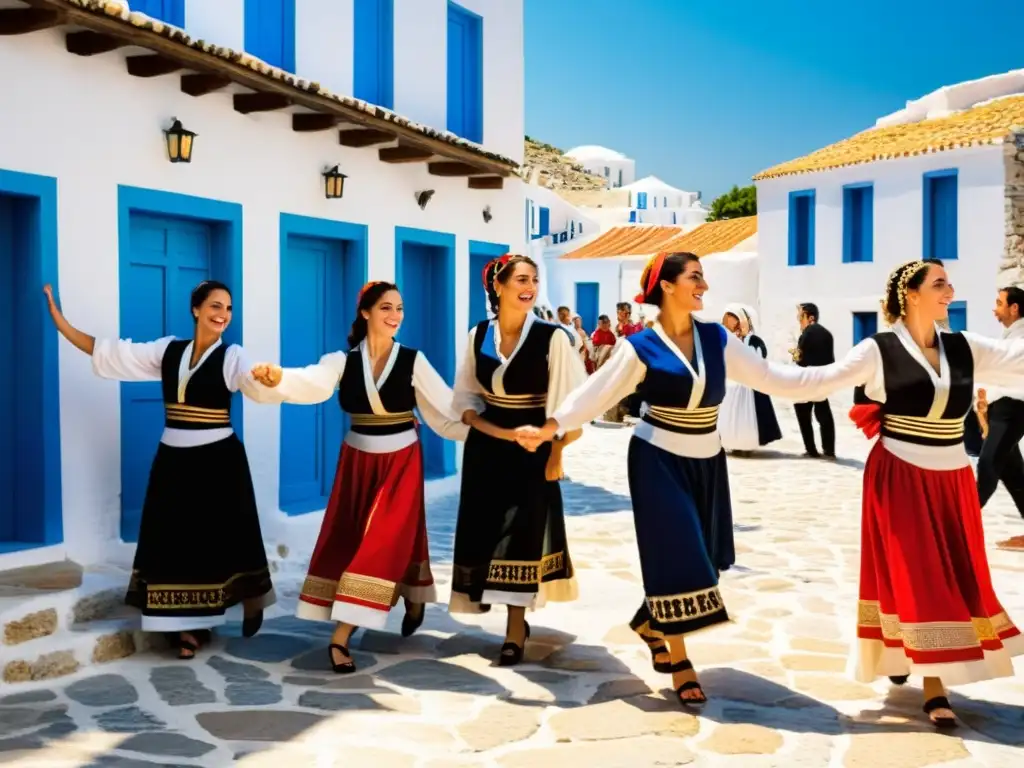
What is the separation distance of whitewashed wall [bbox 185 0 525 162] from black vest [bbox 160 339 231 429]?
2.72m

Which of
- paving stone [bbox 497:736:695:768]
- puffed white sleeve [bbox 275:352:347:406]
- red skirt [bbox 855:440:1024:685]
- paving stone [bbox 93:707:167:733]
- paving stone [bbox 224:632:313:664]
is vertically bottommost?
paving stone [bbox 497:736:695:768]

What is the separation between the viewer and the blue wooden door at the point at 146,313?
696 centimetres

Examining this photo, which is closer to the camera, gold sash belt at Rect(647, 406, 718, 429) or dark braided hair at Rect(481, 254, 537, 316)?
gold sash belt at Rect(647, 406, 718, 429)

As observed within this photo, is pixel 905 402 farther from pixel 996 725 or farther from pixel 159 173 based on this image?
pixel 159 173

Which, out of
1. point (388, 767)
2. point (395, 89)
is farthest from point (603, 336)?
point (388, 767)

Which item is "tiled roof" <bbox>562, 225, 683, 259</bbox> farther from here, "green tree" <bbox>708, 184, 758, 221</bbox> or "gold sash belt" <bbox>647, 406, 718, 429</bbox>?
"gold sash belt" <bbox>647, 406, 718, 429</bbox>

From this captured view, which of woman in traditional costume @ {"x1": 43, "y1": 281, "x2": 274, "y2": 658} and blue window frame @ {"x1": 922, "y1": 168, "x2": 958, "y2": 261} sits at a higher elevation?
blue window frame @ {"x1": 922, "y1": 168, "x2": 958, "y2": 261}

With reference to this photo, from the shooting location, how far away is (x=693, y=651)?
5957 mm

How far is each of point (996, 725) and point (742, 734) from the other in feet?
3.43

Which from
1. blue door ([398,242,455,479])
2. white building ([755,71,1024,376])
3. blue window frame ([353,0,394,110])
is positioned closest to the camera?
blue window frame ([353,0,394,110])

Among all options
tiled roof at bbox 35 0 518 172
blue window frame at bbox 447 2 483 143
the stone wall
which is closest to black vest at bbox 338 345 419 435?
tiled roof at bbox 35 0 518 172

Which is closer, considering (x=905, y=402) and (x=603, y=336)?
(x=905, y=402)

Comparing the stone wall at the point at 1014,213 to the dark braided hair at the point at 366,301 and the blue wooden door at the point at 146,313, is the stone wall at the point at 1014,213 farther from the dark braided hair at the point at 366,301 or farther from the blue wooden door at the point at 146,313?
the dark braided hair at the point at 366,301

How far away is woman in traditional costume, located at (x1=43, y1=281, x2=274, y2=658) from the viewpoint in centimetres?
574
